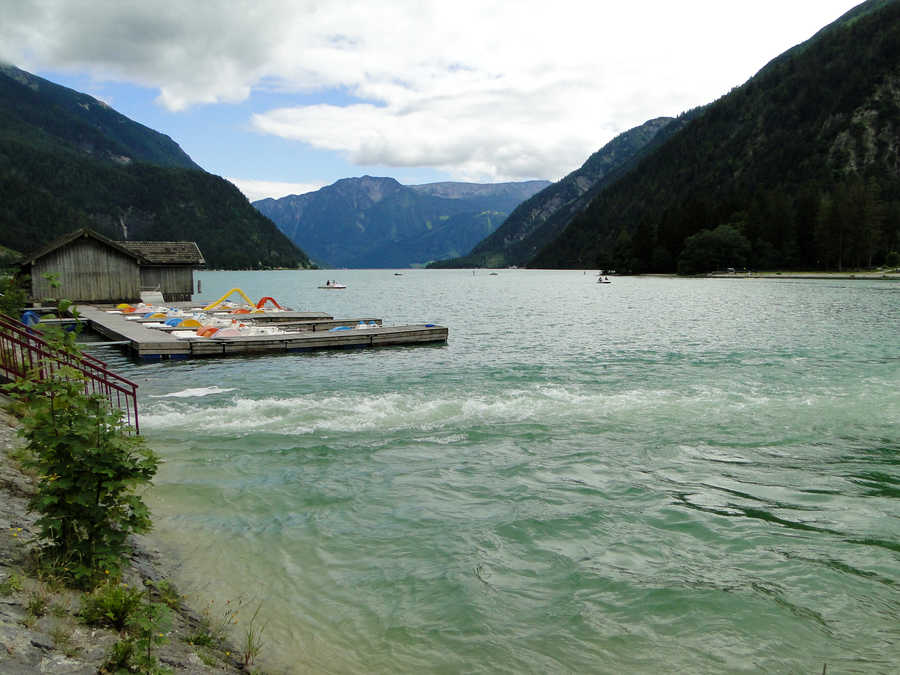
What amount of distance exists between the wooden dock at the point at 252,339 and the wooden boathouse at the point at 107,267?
232 inches

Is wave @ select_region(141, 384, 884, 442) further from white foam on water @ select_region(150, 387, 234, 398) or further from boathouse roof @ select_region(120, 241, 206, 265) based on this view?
boathouse roof @ select_region(120, 241, 206, 265)

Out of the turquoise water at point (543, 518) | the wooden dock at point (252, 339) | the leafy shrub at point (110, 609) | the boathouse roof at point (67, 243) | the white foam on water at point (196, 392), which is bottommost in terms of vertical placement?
the turquoise water at point (543, 518)

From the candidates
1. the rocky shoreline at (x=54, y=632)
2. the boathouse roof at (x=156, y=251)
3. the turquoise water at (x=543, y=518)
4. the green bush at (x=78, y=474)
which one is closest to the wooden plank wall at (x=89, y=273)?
the boathouse roof at (x=156, y=251)

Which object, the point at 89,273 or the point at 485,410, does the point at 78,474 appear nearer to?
the point at 485,410

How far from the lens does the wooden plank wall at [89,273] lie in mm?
41156

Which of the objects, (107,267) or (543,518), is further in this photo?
(107,267)

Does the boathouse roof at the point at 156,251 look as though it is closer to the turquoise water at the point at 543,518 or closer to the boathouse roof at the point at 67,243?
the boathouse roof at the point at 67,243

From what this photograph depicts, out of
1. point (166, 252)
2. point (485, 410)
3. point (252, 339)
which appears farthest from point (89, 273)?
point (485, 410)

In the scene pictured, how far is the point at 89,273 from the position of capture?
43.9m

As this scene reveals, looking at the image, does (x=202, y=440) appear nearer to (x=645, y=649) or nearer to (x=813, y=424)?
(x=645, y=649)

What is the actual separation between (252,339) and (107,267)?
24202 mm

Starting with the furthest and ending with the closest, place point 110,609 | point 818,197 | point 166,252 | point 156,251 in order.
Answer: point 818,197 < point 166,252 < point 156,251 < point 110,609

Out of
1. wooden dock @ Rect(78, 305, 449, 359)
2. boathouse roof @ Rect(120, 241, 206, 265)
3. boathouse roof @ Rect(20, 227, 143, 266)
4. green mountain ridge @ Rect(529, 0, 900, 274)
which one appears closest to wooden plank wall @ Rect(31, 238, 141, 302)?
boathouse roof @ Rect(20, 227, 143, 266)

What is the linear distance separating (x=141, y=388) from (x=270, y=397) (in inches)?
217
